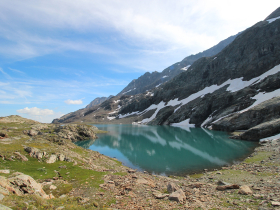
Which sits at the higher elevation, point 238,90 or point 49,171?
point 238,90

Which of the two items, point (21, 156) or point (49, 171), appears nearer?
point (49, 171)

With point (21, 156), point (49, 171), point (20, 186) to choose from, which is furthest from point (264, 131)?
point (21, 156)

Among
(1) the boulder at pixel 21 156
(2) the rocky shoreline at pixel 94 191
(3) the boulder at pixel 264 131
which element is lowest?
(3) the boulder at pixel 264 131

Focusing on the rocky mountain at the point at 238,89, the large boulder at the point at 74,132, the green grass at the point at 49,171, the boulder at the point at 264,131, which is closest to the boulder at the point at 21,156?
the green grass at the point at 49,171

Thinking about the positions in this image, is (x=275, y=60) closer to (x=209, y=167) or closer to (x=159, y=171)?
(x=209, y=167)

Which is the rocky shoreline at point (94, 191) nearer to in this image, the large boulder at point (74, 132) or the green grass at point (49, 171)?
the green grass at point (49, 171)

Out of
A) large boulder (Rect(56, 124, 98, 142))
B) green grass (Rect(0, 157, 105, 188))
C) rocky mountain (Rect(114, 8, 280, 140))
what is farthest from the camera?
large boulder (Rect(56, 124, 98, 142))

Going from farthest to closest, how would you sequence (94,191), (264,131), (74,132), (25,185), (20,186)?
(74,132), (264,131), (94,191), (25,185), (20,186)

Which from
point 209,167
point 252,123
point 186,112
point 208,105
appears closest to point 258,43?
A: point 208,105

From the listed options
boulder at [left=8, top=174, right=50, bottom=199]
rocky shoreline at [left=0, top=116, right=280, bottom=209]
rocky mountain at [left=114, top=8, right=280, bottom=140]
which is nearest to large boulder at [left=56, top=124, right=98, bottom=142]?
rocky shoreline at [left=0, top=116, right=280, bottom=209]

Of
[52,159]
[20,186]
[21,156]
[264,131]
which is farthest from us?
[264,131]

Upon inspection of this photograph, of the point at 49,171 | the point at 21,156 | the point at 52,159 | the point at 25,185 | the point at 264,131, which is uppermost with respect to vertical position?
the point at 21,156

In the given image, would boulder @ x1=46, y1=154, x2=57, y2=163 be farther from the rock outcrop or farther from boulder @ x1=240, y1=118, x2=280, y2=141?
boulder @ x1=240, y1=118, x2=280, y2=141

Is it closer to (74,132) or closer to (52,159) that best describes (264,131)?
(52,159)
